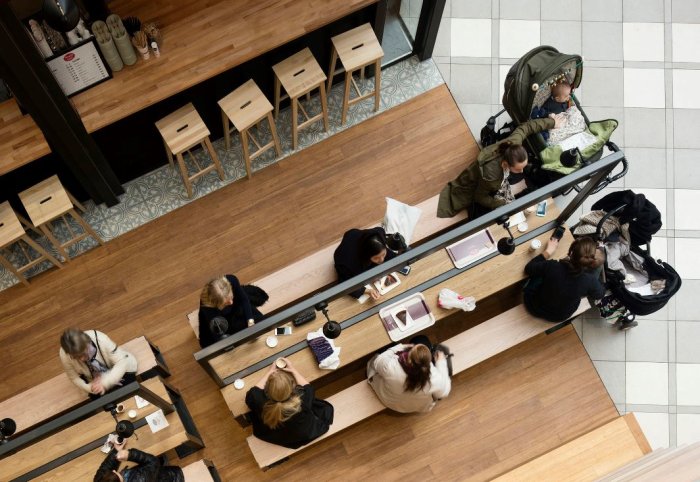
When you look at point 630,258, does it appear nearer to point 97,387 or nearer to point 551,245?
point 551,245

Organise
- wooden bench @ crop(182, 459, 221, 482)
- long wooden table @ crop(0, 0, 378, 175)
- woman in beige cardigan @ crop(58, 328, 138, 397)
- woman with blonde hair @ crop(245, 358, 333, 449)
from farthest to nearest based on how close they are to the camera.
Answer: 1. long wooden table @ crop(0, 0, 378, 175)
2. wooden bench @ crop(182, 459, 221, 482)
3. woman in beige cardigan @ crop(58, 328, 138, 397)
4. woman with blonde hair @ crop(245, 358, 333, 449)

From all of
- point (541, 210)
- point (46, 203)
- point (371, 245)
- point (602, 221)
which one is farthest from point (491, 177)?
point (46, 203)

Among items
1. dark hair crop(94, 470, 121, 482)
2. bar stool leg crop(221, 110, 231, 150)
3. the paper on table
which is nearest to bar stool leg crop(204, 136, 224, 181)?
bar stool leg crop(221, 110, 231, 150)

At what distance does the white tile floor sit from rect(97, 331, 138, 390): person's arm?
4.04 m

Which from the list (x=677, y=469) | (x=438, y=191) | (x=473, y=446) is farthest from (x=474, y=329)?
(x=677, y=469)

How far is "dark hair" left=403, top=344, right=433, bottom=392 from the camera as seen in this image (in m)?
4.55

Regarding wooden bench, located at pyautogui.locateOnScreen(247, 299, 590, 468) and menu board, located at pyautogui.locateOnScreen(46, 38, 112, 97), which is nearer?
menu board, located at pyautogui.locateOnScreen(46, 38, 112, 97)

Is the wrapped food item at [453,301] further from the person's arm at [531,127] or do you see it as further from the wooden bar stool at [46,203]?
the wooden bar stool at [46,203]

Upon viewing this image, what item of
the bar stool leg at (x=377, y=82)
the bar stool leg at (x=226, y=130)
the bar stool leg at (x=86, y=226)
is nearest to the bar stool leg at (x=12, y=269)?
the bar stool leg at (x=86, y=226)

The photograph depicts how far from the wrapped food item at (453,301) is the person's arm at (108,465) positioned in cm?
273

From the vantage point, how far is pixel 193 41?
18.2 ft

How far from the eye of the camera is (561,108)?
603 cm

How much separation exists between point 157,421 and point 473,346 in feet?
8.72

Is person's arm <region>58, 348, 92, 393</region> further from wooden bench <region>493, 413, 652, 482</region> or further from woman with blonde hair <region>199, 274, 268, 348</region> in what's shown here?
wooden bench <region>493, 413, 652, 482</region>
